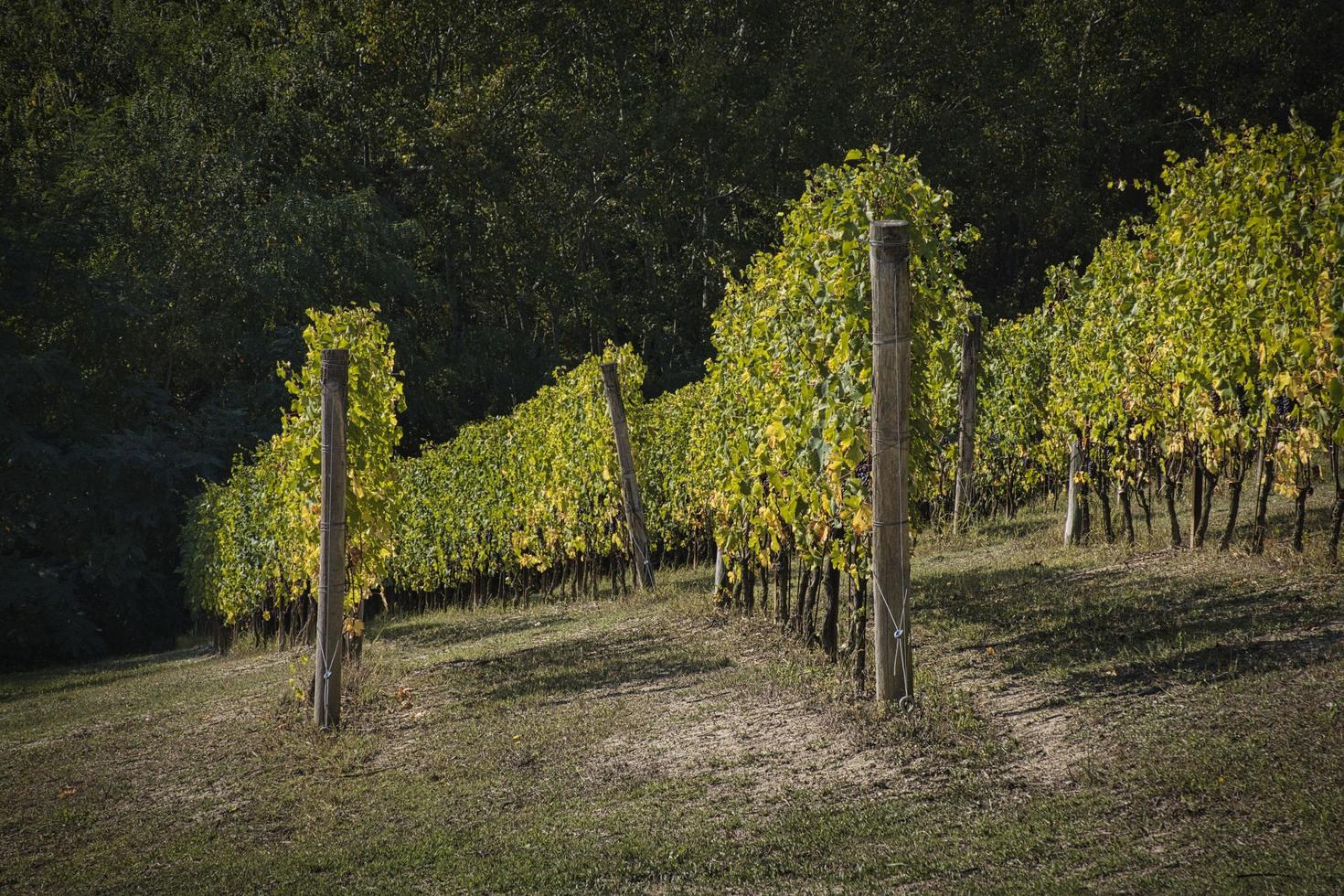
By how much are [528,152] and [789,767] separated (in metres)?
Result: 21.0

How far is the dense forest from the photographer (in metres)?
21.6

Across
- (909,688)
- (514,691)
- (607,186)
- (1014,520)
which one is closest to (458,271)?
(607,186)

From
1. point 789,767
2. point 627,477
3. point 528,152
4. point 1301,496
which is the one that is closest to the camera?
point 789,767

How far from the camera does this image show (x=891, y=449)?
4781 millimetres

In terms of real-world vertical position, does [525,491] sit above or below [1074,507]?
above

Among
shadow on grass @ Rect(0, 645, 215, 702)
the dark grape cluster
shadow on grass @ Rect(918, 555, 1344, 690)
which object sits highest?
the dark grape cluster

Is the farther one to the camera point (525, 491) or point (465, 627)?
point (525, 491)

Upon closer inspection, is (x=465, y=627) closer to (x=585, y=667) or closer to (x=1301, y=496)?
(x=585, y=667)

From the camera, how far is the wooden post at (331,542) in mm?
6207

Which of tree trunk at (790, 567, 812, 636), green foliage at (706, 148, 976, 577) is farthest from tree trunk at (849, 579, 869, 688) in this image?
tree trunk at (790, 567, 812, 636)

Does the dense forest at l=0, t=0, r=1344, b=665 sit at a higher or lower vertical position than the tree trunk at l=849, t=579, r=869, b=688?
higher

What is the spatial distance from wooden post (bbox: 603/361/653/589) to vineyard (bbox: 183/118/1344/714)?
0.50 metres

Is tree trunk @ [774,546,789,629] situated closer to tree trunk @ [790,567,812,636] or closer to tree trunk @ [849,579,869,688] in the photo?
tree trunk @ [790,567,812,636]

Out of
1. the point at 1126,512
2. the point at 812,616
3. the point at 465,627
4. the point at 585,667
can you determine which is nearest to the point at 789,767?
the point at 812,616
